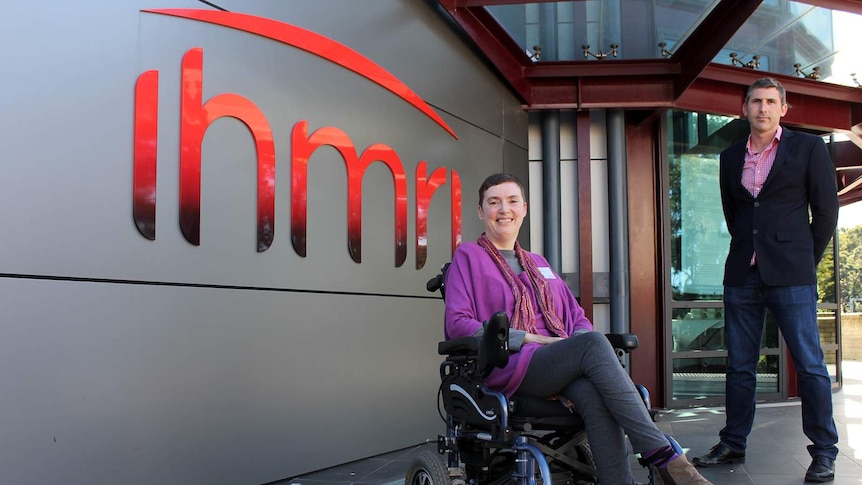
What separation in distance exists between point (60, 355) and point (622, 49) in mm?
5312

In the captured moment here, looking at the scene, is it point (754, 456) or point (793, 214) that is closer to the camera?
point (793, 214)

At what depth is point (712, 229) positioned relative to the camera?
6.91 m

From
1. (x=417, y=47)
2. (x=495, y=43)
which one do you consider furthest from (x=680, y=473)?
(x=495, y=43)

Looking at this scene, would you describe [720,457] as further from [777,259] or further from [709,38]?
[709,38]

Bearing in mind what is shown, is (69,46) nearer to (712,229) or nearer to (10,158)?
(10,158)

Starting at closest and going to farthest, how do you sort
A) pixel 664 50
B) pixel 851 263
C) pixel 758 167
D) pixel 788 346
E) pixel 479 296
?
pixel 479 296
pixel 788 346
pixel 758 167
pixel 664 50
pixel 851 263

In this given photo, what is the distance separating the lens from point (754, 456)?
3910mm

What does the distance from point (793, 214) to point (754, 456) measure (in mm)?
1383

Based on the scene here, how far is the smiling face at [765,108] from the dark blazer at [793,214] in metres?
0.11

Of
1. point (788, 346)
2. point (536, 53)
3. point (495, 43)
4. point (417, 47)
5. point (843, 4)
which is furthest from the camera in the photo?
point (536, 53)

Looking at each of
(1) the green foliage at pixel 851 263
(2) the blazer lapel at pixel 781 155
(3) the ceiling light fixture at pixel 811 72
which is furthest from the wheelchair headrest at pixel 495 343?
(1) the green foliage at pixel 851 263

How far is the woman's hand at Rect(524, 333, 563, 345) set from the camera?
7.86ft

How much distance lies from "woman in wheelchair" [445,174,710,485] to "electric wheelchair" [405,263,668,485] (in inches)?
2.8

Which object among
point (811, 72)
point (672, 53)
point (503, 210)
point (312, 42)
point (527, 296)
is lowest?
point (527, 296)
